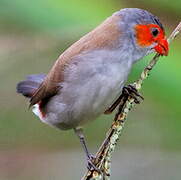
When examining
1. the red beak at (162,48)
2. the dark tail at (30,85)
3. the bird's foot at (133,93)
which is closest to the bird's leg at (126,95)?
the bird's foot at (133,93)

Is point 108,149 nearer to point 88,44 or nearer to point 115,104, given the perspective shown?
point 115,104

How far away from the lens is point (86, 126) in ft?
7.68

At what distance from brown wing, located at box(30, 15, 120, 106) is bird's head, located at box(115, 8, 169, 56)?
0.03 m

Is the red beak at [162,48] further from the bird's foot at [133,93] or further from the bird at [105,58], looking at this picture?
the bird's foot at [133,93]

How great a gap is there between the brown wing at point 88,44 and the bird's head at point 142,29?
3 centimetres

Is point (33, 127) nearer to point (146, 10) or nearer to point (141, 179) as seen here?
point (141, 179)

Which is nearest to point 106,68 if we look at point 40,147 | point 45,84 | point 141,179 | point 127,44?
point 127,44

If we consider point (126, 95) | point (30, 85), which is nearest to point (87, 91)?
point (126, 95)

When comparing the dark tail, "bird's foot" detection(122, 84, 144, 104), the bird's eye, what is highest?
the bird's eye

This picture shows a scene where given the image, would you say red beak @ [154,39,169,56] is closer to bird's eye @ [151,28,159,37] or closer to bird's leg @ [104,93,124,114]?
bird's eye @ [151,28,159,37]

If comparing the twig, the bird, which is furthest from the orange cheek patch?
the twig

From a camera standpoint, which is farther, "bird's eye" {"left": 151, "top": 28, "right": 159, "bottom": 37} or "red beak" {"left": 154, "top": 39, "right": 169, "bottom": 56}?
"bird's eye" {"left": 151, "top": 28, "right": 159, "bottom": 37}

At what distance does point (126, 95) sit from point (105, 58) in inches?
11.9

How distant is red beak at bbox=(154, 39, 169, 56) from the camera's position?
5.88ft
